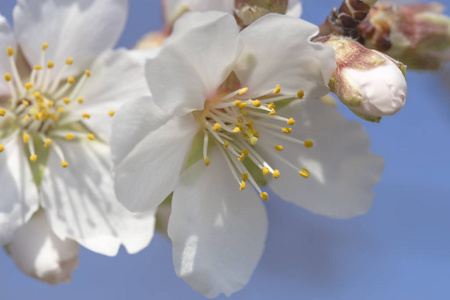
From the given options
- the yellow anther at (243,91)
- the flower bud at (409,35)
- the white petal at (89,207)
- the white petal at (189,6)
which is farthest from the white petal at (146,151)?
the flower bud at (409,35)

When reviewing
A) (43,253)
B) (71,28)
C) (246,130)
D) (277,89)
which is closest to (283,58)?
(277,89)

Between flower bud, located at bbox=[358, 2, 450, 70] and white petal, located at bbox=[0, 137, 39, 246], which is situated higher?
flower bud, located at bbox=[358, 2, 450, 70]

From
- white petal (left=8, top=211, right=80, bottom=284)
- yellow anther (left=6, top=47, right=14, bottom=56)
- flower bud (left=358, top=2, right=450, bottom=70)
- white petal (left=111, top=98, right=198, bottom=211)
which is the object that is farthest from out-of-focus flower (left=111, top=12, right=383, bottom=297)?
yellow anther (left=6, top=47, right=14, bottom=56)

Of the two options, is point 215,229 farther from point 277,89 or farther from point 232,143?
point 277,89

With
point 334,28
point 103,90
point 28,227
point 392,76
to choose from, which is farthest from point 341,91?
point 28,227

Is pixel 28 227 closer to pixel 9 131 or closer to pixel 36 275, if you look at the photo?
pixel 36 275

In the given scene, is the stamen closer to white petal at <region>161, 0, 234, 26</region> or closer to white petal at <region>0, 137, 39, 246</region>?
white petal at <region>0, 137, 39, 246</region>
